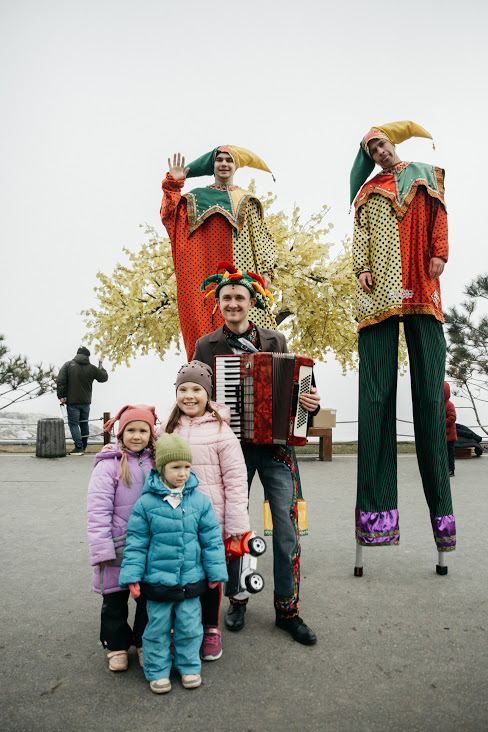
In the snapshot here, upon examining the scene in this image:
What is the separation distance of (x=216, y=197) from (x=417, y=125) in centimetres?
131

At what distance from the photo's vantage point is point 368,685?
6.53ft

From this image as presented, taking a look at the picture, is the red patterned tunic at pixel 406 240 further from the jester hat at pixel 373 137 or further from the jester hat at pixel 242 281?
the jester hat at pixel 242 281

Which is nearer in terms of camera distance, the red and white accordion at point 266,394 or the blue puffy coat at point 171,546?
the blue puffy coat at point 171,546

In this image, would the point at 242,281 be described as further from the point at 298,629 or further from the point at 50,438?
the point at 50,438

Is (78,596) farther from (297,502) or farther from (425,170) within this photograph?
(425,170)

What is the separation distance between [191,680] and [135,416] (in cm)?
105

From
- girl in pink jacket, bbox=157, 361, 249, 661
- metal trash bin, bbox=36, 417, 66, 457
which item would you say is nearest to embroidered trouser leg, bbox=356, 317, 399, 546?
girl in pink jacket, bbox=157, 361, 249, 661

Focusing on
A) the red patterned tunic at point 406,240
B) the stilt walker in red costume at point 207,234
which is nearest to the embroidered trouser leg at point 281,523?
the stilt walker in red costume at point 207,234

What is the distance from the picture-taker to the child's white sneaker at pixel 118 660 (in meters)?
2.16

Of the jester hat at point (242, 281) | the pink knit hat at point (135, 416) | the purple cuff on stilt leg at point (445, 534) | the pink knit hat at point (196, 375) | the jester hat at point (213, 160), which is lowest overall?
the purple cuff on stilt leg at point (445, 534)

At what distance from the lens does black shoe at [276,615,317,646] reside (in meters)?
2.35

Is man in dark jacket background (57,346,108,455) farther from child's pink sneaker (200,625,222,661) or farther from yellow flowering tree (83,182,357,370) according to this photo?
child's pink sneaker (200,625,222,661)

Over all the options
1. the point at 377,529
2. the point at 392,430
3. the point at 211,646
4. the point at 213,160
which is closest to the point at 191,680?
the point at 211,646

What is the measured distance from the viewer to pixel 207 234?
135 inches
